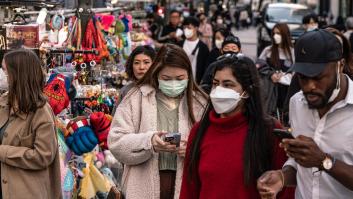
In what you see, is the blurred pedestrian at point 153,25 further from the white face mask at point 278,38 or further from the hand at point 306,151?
the hand at point 306,151

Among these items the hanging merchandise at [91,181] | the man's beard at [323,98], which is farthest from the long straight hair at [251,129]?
the hanging merchandise at [91,181]

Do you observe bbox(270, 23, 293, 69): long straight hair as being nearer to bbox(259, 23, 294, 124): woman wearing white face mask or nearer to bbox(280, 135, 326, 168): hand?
bbox(259, 23, 294, 124): woman wearing white face mask

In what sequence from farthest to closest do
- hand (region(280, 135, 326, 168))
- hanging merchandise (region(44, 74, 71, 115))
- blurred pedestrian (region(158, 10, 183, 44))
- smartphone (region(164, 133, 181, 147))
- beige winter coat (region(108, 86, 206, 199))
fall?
1. blurred pedestrian (region(158, 10, 183, 44))
2. hanging merchandise (region(44, 74, 71, 115))
3. beige winter coat (region(108, 86, 206, 199))
4. smartphone (region(164, 133, 181, 147))
5. hand (region(280, 135, 326, 168))

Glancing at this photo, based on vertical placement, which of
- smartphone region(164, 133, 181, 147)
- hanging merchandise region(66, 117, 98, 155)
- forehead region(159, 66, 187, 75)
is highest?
forehead region(159, 66, 187, 75)

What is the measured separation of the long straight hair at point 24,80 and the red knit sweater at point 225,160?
1625 mm

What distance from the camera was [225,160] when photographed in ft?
13.9

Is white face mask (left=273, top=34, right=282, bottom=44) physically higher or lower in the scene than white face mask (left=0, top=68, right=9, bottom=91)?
lower

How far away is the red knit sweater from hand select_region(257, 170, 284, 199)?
281 millimetres

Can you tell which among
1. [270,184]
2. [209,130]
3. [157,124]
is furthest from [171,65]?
[270,184]

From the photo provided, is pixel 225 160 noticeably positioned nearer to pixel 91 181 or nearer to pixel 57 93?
pixel 57 93

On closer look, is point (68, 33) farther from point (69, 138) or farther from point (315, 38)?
point (315, 38)

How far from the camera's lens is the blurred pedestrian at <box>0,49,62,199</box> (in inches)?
219

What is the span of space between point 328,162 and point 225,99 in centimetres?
83

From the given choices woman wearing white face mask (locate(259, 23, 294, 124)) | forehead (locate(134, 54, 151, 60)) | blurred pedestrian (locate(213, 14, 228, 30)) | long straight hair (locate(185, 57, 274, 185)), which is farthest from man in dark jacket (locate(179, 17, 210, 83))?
long straight hair (locate(185, 57, 274, 185))
